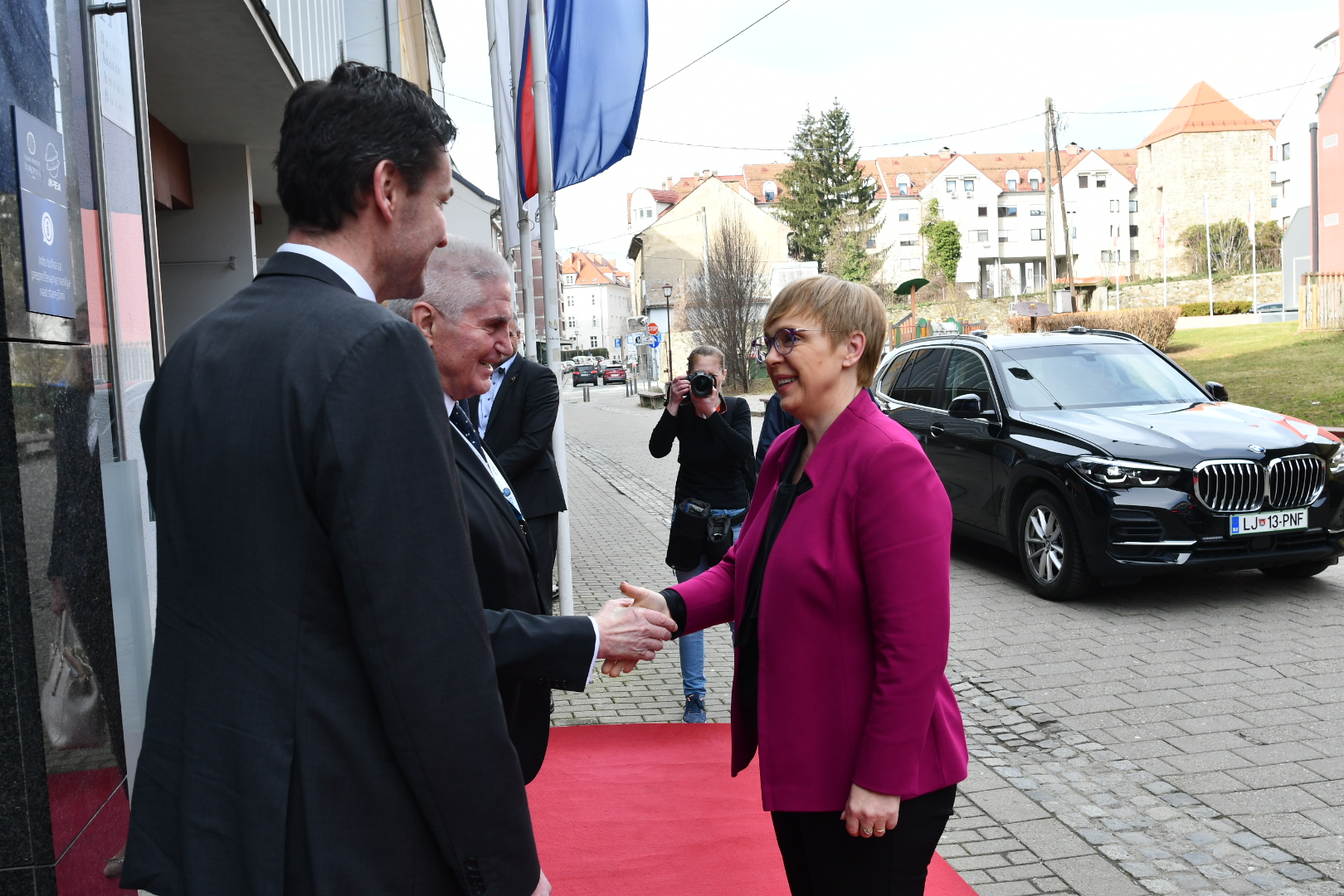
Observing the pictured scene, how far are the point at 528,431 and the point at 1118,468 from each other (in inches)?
164

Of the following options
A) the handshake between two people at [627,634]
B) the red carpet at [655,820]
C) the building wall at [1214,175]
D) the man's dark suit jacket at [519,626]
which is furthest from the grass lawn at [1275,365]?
the building wall at [1214,175]

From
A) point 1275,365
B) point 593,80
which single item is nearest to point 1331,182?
point 1275,365

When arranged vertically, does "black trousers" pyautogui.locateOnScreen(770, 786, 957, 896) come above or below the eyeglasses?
below

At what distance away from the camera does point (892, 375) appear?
11234 mm

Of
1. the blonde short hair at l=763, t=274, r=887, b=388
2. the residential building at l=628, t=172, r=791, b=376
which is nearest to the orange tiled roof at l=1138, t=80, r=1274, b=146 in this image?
the residential building at l=628, t=172, r=791, b=376

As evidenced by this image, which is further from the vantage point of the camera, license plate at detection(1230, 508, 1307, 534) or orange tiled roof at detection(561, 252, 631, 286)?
orange tiled roof at detection(561, 252, 631, 286)

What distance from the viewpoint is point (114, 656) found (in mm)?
2672

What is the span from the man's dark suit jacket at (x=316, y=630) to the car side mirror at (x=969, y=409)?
7.64 m

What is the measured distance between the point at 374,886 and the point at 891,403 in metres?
9.64

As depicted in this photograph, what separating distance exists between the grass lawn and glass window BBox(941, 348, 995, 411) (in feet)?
33.8

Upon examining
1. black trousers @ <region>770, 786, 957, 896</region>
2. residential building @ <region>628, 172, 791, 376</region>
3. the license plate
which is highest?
residential building @ <region>628, 172, 791, 376</region>

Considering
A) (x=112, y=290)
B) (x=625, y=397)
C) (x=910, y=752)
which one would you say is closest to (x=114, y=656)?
(x=112, y=290)

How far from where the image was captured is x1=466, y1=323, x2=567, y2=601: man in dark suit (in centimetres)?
588

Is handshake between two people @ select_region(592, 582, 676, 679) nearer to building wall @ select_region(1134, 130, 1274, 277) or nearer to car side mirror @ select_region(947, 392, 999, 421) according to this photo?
car side mirror @ select_region(947, 392, 999, 421)
